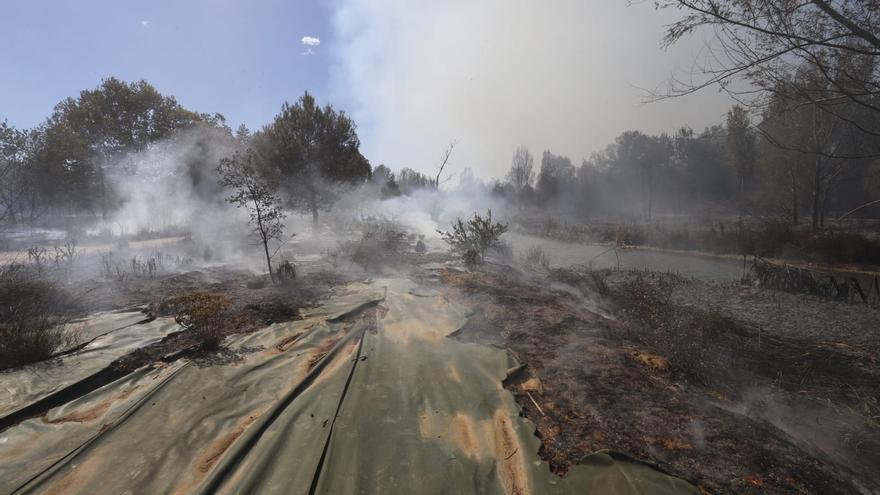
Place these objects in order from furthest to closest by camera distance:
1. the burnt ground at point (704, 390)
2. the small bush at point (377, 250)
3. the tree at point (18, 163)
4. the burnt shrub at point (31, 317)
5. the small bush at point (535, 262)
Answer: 1. the tree at point (18, 163)
2. the small bush at point (535, 262)
3. the small bush at point (377, 250)
4. the burnt shrub at point (31, 317)
5. the burnt ground at point (704, 390)

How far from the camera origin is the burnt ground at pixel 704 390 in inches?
103

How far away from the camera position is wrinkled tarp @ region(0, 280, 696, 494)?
2.40 metres

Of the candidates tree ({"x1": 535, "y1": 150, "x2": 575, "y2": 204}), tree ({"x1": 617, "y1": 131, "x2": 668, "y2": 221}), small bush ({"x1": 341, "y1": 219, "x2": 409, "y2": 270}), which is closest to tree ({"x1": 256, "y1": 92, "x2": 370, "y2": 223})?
small bush ({"x1": 341, "y1": 219, "x2": 409, "y2": 270})

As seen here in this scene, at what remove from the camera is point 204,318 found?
15.3 ft

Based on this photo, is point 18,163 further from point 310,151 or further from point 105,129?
point 310,151

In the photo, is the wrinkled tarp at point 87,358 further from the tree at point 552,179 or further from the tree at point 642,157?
the tree at point 552,179

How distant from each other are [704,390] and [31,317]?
894 centimetres

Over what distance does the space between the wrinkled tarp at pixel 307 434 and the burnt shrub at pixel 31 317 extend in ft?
4.36

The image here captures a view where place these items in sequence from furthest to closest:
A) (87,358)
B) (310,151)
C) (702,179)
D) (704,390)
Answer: (702,179), (310,151), (87,358), (704,390)

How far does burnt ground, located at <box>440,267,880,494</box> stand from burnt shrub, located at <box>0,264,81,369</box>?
494 cm

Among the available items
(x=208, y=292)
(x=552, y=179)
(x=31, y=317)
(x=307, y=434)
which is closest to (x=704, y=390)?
(x=307, y=434)

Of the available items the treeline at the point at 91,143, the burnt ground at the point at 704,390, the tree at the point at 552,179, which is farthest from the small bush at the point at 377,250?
the tree at the point at 552,179

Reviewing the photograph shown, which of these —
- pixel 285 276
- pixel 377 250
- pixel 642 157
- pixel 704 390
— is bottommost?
pixel 704 390

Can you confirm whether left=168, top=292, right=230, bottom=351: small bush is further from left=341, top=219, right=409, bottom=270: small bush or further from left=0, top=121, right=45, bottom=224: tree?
left=0, top=121, right=45, bottom=224: tree
